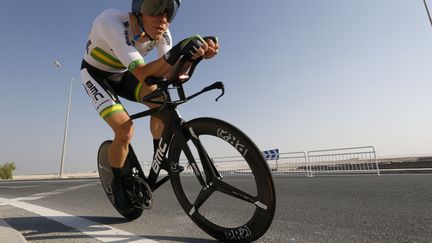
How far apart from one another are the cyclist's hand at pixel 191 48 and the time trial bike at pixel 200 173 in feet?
0.25

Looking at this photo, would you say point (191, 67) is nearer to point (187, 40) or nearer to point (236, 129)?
point (187, 40)

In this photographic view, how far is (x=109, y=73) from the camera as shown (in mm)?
3291

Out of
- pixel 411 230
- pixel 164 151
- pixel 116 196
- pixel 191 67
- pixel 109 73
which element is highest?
pixel 109 73

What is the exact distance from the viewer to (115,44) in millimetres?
2465

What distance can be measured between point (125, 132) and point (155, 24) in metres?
1.01

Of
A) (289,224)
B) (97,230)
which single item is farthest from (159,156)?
(289,224)

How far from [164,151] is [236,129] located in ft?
2.64

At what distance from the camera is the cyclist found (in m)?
2.22

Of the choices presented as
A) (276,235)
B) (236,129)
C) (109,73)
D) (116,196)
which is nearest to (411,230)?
(276,235)

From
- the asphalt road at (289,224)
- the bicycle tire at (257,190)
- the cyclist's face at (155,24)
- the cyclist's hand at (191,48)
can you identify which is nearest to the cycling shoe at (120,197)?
the asphalt road at (289,224)

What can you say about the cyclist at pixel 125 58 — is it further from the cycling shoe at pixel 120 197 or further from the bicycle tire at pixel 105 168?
the bicycle tire at pixel 105 168

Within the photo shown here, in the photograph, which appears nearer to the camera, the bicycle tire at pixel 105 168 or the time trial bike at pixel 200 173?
the time trial bike at pixel 200 173

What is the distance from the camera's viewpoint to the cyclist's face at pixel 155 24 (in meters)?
2.59

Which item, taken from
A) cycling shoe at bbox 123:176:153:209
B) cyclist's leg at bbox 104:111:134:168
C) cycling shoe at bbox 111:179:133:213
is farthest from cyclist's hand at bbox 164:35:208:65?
cycling shoe at bbox 111:179:133:213
